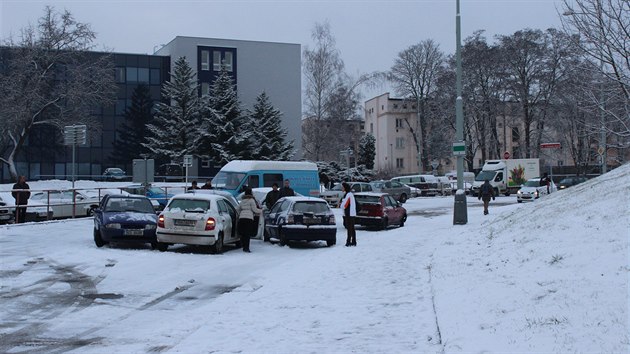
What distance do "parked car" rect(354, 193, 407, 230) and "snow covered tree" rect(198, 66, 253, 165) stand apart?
32.2m

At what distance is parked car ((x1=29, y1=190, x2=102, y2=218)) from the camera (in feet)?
86.5

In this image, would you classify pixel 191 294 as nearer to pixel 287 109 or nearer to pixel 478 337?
pixel 478 337

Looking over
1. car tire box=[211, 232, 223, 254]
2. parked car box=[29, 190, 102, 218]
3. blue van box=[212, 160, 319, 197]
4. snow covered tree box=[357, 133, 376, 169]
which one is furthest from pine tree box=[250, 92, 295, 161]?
car tire box=[211, 232, 223, 254]

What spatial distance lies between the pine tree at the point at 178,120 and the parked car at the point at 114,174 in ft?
11.9

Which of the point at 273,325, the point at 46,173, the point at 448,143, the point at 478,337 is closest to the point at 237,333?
the point at 273,325

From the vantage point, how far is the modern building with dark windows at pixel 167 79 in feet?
198

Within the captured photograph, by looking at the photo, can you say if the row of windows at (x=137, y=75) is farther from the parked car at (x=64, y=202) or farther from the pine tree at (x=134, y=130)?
the parked car at (x=64, y=202)

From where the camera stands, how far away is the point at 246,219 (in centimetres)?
1731

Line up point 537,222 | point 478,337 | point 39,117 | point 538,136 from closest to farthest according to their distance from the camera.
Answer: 1. point 478,337
2. point 537,222
3. point 39,117
4. point 538,136

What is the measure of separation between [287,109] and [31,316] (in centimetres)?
6224

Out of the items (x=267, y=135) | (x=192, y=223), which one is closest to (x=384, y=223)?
(x=192, y=223)

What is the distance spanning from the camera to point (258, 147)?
58.0 m

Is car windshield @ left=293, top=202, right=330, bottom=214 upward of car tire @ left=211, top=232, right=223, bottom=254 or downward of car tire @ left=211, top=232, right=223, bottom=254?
upward

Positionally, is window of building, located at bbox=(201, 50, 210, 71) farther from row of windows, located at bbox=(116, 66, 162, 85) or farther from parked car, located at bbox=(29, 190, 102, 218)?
parked car, located at bbox=(29, 190, 102, 218)
